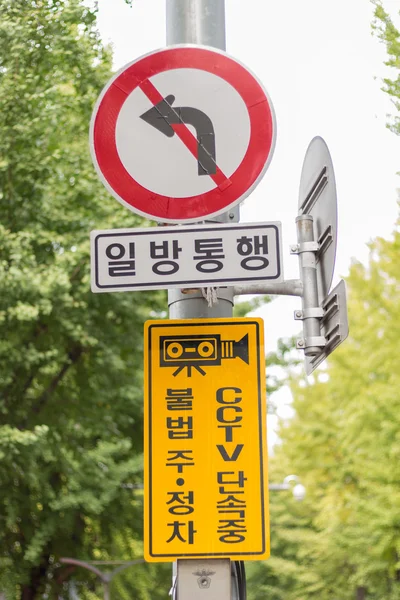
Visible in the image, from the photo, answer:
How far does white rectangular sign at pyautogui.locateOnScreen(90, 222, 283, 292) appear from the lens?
2439 mm

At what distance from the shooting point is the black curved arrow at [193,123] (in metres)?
2.56

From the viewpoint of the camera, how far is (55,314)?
15523mm

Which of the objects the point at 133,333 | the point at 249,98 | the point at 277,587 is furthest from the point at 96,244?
the point at 277,587

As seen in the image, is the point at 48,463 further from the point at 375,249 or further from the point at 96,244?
the point at 96,244

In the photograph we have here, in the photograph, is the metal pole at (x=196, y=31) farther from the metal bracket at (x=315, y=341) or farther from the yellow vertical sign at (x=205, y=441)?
the metal bracket at (x=315, y=341)

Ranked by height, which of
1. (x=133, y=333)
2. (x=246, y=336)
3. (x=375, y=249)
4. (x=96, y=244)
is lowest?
(x=246, y=336)

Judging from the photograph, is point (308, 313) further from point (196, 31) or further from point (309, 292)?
point (196, 31)

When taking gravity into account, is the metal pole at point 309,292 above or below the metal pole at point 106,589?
below

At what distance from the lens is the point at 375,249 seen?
70.4 feet

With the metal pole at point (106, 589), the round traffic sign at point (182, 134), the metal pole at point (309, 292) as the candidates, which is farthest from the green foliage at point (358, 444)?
the round traffic sign at point (182, 134)

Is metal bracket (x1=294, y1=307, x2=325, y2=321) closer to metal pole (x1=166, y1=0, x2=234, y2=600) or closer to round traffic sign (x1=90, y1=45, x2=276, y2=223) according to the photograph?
metal pole (x1=166, y1=0, x2=234, y2=600)

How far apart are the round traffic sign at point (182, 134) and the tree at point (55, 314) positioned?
9175 millimetres

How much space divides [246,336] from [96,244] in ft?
1.67

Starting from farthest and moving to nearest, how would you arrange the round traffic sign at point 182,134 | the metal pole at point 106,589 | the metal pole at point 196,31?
the metal pole at point 106,589
the metal pole at point 196,31
the round traffic sign at point 182,134
